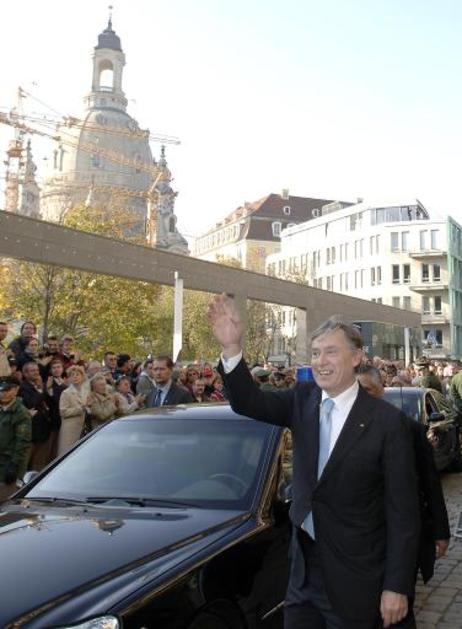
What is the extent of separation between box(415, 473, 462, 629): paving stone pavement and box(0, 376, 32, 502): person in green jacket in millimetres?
4007

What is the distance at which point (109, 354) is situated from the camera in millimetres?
14148

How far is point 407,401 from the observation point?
11695 mm

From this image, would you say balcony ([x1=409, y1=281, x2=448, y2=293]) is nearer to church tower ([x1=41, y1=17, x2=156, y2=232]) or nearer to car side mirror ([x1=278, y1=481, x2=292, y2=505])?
church tower ([x1=41, y1=17, x2=156, y2=232])

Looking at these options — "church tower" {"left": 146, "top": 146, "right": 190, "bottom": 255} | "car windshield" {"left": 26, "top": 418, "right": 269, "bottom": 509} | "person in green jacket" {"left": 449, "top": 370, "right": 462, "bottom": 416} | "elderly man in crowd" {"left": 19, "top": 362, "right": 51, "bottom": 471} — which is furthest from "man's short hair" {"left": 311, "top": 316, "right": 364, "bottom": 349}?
"church tower" {"left": 146, "top": 146, "right": 190, "bottom": 255}

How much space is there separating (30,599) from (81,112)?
13937cm

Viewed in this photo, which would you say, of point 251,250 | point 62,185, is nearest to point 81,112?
point 62,185

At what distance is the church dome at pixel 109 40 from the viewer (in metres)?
148

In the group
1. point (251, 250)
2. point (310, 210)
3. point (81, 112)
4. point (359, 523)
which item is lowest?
point (359, 523)

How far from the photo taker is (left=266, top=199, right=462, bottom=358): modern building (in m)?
82.4

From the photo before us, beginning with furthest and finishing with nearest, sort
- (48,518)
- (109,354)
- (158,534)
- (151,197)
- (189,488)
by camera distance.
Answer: (151,197) → (109,354) → (189,488) → (48,518) → (158,534)

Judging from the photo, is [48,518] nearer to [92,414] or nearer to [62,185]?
[92,414]

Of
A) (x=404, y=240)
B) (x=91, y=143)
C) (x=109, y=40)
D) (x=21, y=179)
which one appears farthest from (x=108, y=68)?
(x=404, y=240)

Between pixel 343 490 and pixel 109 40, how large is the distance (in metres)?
157

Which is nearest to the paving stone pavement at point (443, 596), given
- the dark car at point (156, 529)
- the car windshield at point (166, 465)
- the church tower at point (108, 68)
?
the dark car at point (156, 529)
